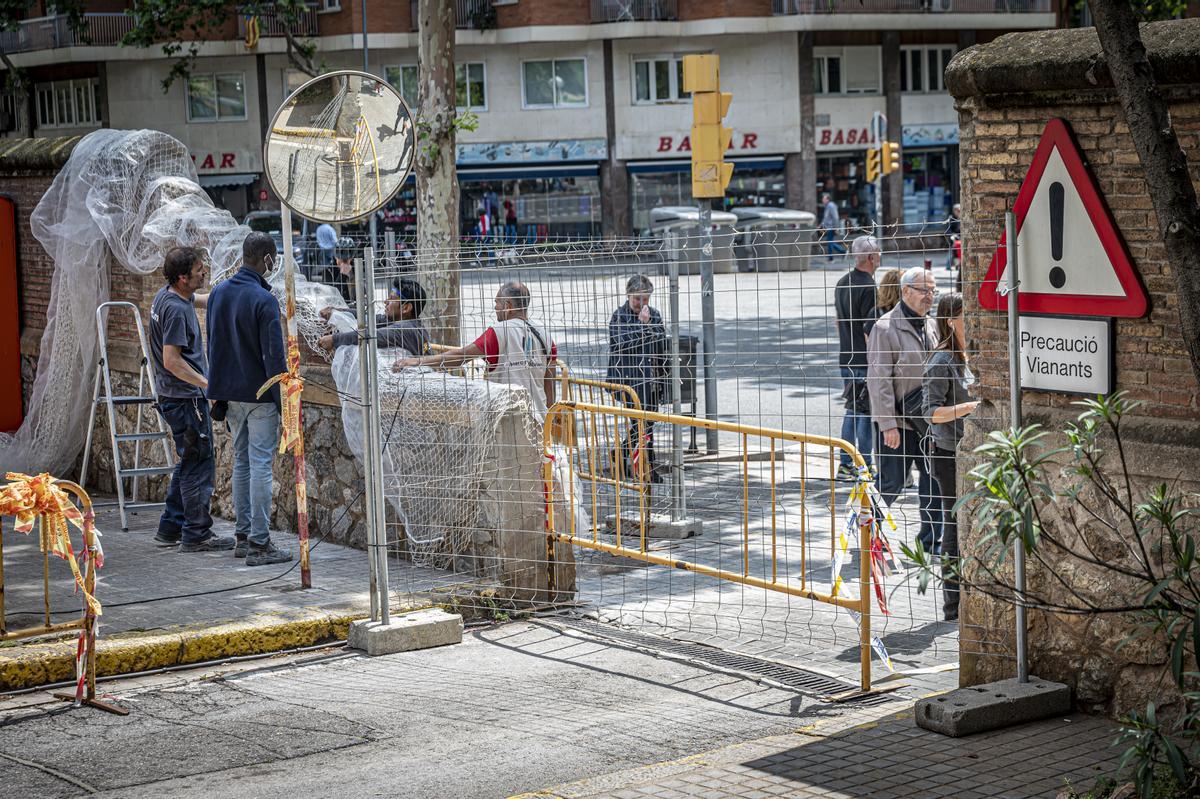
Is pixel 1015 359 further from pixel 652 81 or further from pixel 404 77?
pixel 404 77

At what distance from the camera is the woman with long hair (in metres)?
8.12

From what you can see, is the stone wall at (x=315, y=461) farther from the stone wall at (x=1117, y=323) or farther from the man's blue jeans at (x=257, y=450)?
the stone wall at (x=1117, y=323)

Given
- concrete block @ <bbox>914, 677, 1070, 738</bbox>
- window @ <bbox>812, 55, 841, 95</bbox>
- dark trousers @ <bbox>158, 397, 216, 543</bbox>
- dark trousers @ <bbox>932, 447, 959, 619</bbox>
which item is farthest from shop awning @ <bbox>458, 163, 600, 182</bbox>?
concrete block @ <bbox>914, 677, 1070, 738</bbox>

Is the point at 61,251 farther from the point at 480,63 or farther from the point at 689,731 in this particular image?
the point at 480,63

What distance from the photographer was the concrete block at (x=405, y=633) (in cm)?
757

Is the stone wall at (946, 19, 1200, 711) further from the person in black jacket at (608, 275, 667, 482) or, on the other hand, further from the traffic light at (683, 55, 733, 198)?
the traffic light at (683, 55, 733, 198)

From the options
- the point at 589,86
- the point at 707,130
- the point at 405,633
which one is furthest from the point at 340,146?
the point at 589,86

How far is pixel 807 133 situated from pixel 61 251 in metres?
37.5

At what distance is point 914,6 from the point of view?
46.3 m

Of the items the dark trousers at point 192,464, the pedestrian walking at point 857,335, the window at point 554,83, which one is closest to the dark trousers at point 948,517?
the pedestrian walking at point 857,335

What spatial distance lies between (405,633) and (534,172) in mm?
40581

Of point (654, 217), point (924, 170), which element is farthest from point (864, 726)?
point (924, 170)

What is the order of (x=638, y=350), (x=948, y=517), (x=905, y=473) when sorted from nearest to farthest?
(x=948, y=517) < (x=905, y=473) < (x=638, y=350)

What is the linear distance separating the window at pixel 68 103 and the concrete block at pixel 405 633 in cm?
4369
